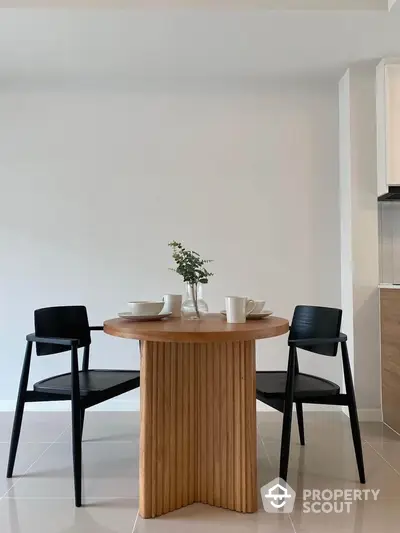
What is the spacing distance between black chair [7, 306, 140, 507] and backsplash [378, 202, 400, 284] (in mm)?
1881

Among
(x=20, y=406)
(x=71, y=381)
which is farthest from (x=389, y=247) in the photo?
(x=20, y=406)

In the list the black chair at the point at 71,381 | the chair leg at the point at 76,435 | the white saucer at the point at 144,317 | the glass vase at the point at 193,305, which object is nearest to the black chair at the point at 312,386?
the glass vase at the point at 193,305

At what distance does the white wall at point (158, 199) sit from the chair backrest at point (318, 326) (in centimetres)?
76

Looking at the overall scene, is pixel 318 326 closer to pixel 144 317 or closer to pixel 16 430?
pixel 144 317

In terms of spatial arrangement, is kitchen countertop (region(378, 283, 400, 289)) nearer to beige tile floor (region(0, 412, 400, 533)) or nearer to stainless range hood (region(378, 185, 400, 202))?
stainless range hood (region(378, 185, 400, 202))

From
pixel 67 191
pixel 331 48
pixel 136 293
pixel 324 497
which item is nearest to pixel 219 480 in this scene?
pixel 324 497

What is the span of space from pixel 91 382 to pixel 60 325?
0.37 meters

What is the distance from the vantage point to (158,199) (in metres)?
3.19

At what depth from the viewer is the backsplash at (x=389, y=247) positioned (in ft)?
10.2

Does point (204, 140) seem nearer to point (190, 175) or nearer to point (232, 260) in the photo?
point (190, 175)

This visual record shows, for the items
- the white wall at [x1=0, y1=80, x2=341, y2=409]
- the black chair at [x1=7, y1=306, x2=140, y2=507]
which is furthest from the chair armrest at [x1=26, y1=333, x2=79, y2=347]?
the white wall at [x1=0, y1=80, x2=341, y2=409]

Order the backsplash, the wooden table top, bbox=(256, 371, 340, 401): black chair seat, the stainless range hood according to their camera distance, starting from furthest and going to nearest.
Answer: the backsplash, the stainless range hood, bbox=(256, 371, 340, 401): black chair seat, the wooden table top

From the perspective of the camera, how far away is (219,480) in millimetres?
1823

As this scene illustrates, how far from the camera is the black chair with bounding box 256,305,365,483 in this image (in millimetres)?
1923
